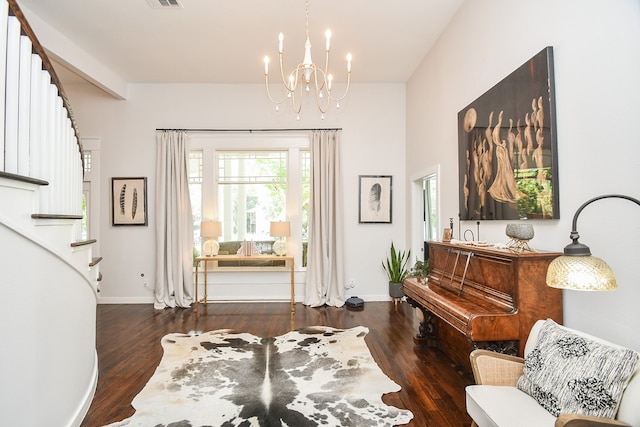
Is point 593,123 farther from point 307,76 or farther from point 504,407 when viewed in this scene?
point 307,76

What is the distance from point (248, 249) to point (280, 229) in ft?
1.97

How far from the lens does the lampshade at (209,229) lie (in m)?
5.06

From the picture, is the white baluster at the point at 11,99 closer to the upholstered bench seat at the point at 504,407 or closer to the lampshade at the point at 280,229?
the upholstered bench seat at the point at 504,407

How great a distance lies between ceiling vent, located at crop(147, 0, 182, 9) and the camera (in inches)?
133

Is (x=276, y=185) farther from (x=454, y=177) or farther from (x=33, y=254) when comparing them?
(x=33, y=254)

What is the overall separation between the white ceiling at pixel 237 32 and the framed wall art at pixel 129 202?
1.72 m

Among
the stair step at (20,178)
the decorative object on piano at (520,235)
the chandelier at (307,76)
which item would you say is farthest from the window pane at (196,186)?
the decorative object on piano at (520,235)

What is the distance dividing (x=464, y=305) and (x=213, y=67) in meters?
4.68

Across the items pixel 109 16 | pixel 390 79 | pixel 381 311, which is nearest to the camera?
Answer: pixel 109 16

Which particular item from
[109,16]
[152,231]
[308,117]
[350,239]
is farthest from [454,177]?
[152,231]

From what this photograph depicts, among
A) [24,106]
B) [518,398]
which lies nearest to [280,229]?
[24,106]

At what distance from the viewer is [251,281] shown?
17.8 ft

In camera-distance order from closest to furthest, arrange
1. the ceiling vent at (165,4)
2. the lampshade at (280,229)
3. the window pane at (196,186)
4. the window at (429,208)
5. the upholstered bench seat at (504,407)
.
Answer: the upholstered bench seat at (504,407) < the ceiling vent at (165,4) < the window at (429,208) < the lampshade at (280,229) < the window pane at (196,186)

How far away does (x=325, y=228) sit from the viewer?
525 centimetres
